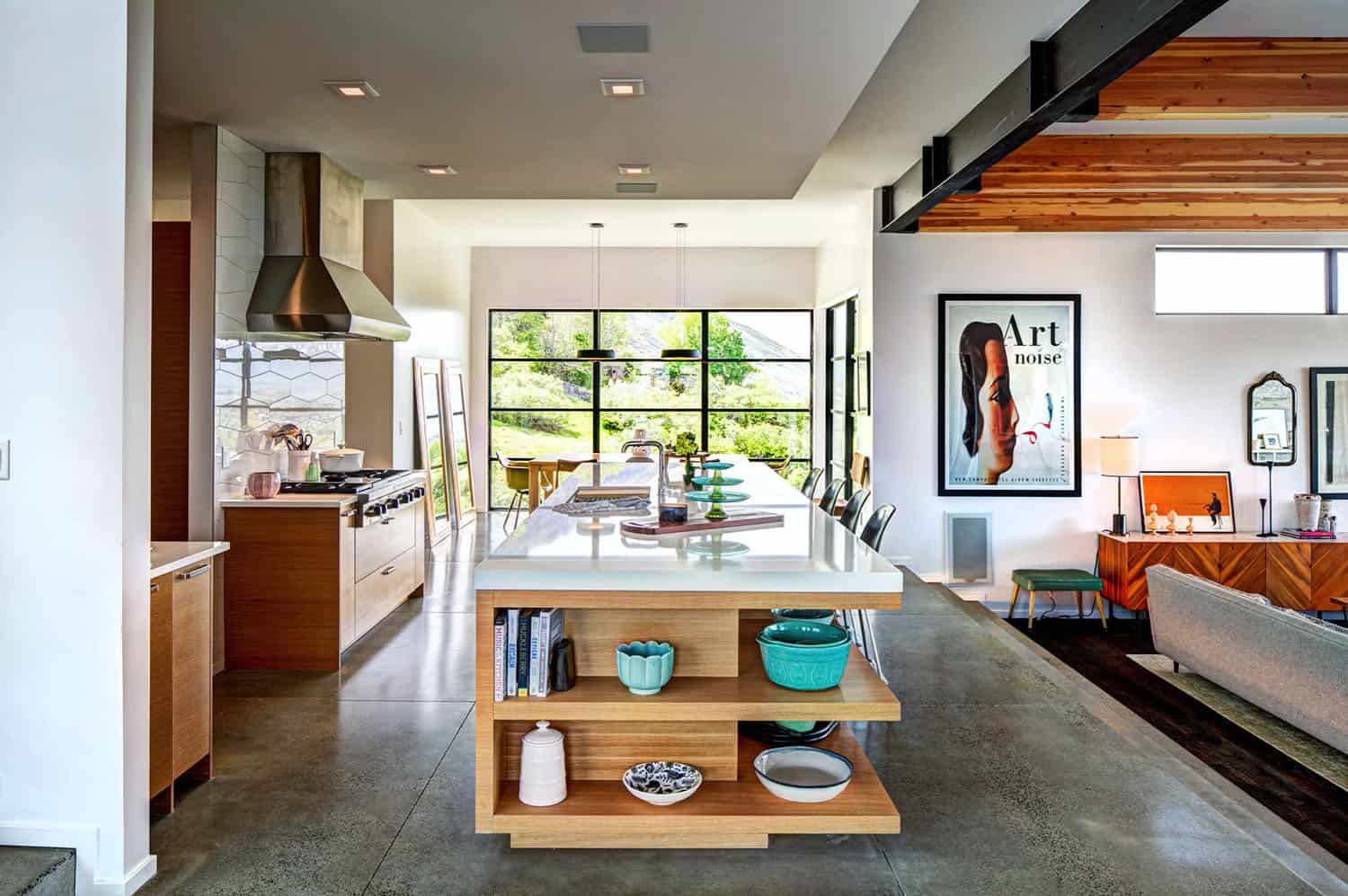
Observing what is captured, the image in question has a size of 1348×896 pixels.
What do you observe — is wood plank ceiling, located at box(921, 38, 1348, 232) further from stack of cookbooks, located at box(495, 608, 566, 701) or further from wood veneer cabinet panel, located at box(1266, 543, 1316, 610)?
stack of cookbooks, located at box(495, 608, 566, 701)

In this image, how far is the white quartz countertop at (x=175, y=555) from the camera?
2.93m

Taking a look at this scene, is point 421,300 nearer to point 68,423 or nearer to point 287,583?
point 287,583

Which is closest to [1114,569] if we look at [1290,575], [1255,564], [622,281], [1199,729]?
[1255,564]

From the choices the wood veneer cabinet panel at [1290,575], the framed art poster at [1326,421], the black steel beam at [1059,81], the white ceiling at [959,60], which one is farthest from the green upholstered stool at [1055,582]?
the white ceiling at [959,60]

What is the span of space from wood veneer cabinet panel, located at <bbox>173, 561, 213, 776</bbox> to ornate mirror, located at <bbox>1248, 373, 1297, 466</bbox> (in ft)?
26.0

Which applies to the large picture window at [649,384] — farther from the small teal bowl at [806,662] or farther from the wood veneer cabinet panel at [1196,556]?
the small teal bowl at [806,662]

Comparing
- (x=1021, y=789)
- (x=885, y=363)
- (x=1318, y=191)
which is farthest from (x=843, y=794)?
(x=1318, y=191)

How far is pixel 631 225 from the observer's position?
962 centimetres

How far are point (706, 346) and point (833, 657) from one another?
8.71 metres

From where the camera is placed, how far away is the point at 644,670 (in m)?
2.56

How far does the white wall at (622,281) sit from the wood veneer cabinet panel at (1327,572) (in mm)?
5647

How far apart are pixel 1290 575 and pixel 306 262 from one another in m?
7.56

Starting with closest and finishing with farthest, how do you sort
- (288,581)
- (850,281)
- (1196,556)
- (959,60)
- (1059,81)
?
(1059,81), (959,60), (288,581), (1196,556), (850,281)

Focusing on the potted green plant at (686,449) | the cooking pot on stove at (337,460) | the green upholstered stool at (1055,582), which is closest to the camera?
the potted green plant at (686,449)
